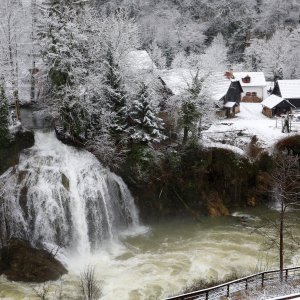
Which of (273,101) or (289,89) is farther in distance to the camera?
(289,89)

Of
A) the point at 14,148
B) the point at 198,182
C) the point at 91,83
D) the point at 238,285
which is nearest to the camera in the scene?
the point at 238,285

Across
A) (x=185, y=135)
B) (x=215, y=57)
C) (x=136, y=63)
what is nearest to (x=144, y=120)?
(x=185, y=135)

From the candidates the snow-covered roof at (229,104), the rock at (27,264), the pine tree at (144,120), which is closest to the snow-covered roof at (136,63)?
the pine tree at (144,120)

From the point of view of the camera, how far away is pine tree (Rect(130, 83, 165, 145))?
34.7 m

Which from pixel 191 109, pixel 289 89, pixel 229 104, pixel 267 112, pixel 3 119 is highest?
pixel 289 89

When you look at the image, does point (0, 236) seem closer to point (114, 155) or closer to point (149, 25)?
point (114, 155)

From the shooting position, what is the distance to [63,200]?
3045 cm

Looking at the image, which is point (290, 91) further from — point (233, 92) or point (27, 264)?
point (27, 264)

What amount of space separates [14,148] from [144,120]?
10295 mm

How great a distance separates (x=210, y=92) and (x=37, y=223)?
20.1 meters

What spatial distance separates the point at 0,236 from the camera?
2820 cm

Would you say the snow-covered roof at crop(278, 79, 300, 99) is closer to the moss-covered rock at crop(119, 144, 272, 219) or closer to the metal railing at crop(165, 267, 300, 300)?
the moss-covered rock at crop(119, 144, 272, 219)

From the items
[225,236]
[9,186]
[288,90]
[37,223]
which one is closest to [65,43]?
[9,186]

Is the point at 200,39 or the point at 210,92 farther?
the point at 200,39
